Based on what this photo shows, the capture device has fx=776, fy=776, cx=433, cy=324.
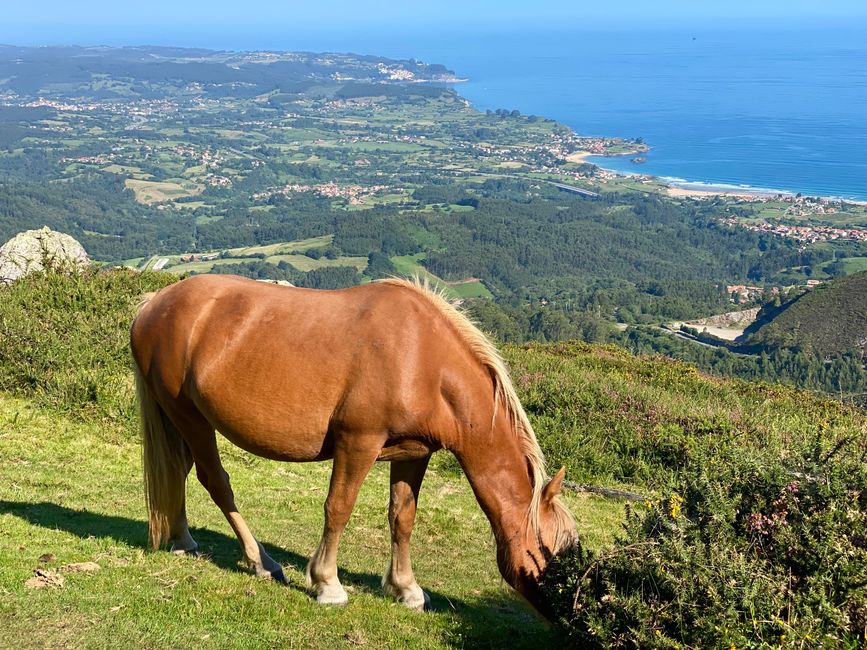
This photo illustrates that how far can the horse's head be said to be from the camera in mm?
5023

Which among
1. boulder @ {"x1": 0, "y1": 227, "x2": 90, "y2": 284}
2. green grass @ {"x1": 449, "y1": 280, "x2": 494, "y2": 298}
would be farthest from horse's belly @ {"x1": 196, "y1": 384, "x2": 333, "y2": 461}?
green grass @ {"x1": 449, "y1": 280, "x2": 494, "y2": 298}

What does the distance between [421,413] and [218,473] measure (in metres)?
1.87

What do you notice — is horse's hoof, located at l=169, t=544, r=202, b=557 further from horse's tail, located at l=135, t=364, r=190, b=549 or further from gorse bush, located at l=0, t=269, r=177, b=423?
gorse bush, located at l=0, t=269, r=177, b=423

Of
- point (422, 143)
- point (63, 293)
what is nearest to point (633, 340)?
point (63, 293)

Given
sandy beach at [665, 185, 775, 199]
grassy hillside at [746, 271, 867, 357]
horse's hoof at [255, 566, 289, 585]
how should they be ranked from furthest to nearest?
sandy beach at [665, 185, 775, 199] → grassy hillside at [746, 271, 867, 357] → horse's hoof at [255, 566, 289, 585]

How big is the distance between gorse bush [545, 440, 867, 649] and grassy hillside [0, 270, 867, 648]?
0.01m

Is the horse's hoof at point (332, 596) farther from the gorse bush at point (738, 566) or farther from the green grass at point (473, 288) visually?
the green grass at point (473, 288)

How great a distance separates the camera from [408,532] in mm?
5695

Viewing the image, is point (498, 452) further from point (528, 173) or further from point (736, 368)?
point (528, 173)

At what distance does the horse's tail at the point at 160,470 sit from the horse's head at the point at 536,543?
8.77 ft

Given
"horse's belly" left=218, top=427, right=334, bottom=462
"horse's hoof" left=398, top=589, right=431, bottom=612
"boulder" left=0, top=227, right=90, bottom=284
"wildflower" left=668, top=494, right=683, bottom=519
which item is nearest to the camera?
"wildflower" left=668, top=494, right=683, bottom=519

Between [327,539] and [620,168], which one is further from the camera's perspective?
[620,168]

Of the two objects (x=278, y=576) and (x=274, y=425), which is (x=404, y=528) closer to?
(x=278, y=576)

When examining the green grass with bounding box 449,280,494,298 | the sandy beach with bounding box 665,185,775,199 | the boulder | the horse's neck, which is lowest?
the green grass with bounding box 449,280,494,298
